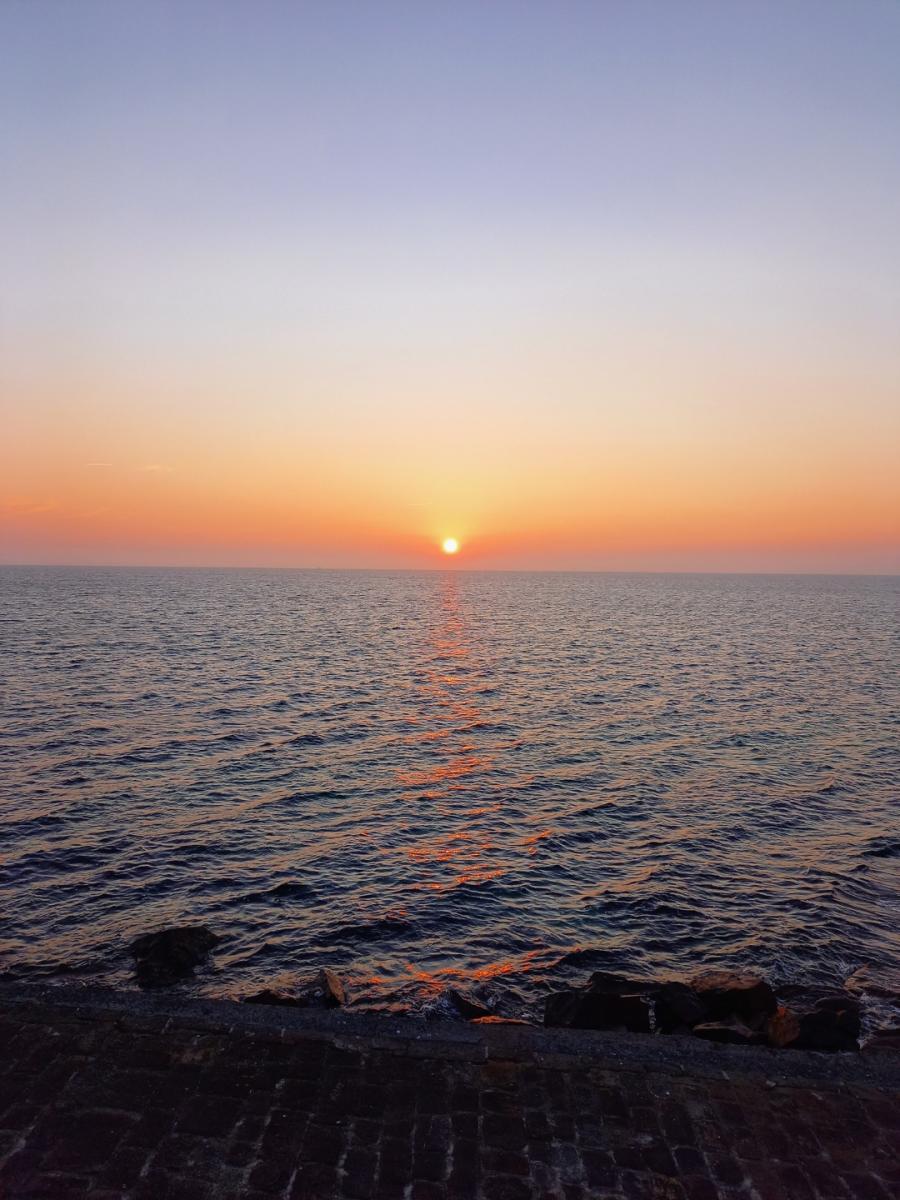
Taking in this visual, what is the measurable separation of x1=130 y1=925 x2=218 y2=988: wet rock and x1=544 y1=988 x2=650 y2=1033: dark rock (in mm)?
8013

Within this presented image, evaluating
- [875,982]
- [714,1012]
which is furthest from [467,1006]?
[875,982]

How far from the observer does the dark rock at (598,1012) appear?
13.0 m

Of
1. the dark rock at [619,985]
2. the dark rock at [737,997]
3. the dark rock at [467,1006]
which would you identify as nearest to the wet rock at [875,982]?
the dark rock at [737,997]

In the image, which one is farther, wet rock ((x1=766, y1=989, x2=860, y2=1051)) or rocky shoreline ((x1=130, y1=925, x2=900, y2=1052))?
rocky shoreline ((x1=130, y1=925, x2=900, y2=1052))

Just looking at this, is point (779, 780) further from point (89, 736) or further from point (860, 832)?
point (89, 736)

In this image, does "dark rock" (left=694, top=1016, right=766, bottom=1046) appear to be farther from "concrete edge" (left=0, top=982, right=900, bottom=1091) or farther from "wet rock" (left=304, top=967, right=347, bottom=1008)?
"wet rock" (left=304, top=967, right=347, bottom=1008)

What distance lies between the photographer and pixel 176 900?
62.2 ft

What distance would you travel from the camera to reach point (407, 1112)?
9.01 meters

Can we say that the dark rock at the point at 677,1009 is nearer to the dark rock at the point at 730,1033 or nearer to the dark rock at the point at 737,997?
the dark rock at the point at 737,997

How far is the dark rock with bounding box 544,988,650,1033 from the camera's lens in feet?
42.6

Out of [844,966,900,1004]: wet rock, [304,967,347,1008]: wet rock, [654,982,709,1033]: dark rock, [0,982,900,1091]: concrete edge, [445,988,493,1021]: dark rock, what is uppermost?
[0,982,900,1091]: concrete edge

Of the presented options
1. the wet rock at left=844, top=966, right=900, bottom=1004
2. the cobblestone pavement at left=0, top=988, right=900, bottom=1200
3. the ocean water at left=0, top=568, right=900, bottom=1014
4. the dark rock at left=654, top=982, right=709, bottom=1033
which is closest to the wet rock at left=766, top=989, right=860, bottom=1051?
the dark rock at left=654, top=982, right=709, bottom=1033

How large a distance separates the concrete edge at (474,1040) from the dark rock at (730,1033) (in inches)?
77.1

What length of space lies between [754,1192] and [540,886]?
12577mm
